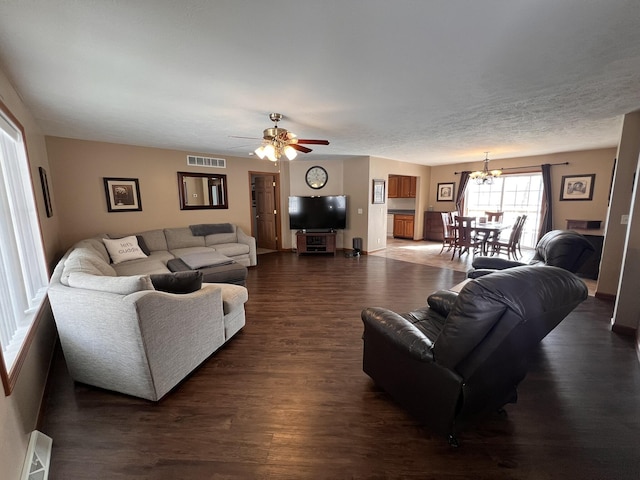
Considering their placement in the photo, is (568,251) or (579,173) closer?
(568,251)

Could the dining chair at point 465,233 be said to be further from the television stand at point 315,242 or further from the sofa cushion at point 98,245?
the sofa cushion at point 98,245

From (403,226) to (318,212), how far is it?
12.2 ft

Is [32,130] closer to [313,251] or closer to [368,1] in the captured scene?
[368,1]

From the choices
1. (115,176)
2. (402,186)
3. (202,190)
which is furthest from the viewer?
(402,186)

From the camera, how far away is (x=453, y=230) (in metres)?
6.49

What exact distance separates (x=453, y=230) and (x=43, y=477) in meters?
7.13

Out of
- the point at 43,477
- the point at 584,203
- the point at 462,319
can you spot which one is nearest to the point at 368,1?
the point at 462,319

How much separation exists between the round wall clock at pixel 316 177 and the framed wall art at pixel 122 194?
149 inches

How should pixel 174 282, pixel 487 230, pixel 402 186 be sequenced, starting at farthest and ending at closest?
pixel 402 186 → pixel 487 230 → pixel 174 282

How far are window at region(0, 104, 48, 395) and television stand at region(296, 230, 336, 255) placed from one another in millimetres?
4569

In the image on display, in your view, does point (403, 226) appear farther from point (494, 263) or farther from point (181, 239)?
point (181, 239)

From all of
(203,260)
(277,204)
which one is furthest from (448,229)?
(203,260)

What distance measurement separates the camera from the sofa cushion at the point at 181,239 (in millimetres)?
5156

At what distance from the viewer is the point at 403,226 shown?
9.06m
